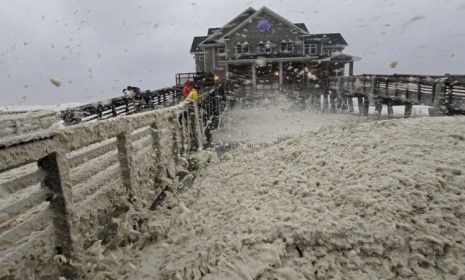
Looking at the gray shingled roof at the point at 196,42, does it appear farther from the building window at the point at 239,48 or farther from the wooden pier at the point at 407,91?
the wooden pier at the point at 407,91

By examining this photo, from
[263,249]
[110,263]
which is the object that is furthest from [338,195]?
[110,263]

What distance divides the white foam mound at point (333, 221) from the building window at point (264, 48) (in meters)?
33.3

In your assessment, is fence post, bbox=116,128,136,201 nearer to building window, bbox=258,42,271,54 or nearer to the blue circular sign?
building window, bbox=258,42,271,54

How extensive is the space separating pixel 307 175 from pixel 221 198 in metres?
1.18

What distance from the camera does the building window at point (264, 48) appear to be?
37000 mm

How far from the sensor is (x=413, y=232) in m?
2.96

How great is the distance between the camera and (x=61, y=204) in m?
2.73

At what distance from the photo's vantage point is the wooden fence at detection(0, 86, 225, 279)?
2.33 meters

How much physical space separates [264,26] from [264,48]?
2.32 metres

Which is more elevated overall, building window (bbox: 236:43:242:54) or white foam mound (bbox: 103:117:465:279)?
building window (bbox: 236:43:242:54)

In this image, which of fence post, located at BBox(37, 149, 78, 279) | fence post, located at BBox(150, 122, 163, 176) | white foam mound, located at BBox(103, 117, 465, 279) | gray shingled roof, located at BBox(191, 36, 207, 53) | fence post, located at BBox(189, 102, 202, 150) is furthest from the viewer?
gray shingled roof, located at BBox(191, 36, 207, 53)

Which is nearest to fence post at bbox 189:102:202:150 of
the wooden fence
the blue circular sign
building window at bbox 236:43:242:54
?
the wooden fence

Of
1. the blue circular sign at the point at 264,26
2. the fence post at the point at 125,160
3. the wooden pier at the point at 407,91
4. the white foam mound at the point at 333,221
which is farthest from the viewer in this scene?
the blue circular sign at the point at 264,26

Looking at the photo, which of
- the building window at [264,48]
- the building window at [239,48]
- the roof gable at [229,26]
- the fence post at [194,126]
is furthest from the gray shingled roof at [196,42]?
the fence post at [194,126]
